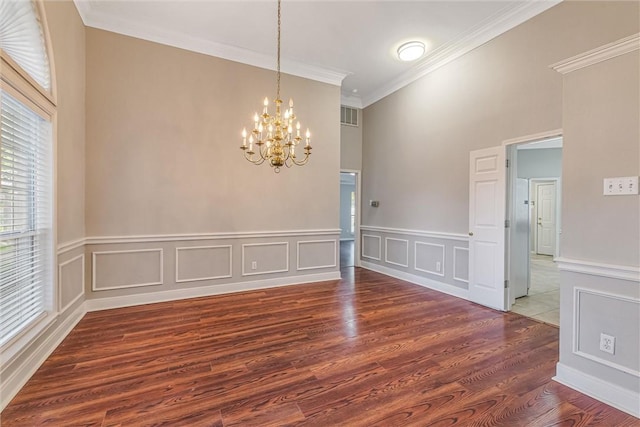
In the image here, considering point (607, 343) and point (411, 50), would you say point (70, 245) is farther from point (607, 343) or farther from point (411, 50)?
point (411, 50)

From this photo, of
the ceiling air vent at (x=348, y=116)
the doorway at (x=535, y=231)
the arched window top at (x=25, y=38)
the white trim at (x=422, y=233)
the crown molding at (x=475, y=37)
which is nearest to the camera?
the arched window top at (x=25, y=38)

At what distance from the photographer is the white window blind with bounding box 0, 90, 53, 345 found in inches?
81.6

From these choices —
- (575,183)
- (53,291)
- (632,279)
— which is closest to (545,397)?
(632,279)

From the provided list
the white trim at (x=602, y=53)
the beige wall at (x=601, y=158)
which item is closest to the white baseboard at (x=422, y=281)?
the beige wall at (x=601, y=158)

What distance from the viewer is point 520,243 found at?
429 cm

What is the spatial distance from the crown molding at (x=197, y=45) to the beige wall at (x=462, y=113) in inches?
58.5

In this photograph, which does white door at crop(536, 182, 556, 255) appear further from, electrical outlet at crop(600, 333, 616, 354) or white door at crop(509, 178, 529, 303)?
electrical outlet at crop(600, 333, 616, 354)

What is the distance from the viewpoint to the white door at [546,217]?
8.09 metres

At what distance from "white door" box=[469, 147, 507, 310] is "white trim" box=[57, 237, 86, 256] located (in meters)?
4.79

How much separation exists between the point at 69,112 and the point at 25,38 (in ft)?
2.95

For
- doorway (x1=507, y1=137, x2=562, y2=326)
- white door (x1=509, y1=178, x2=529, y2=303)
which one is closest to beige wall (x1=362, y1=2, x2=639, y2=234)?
doorway (x1=507, y1=137, x2=562, y2=326)

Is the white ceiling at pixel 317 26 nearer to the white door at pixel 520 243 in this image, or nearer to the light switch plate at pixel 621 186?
the white door at pixel 520 243

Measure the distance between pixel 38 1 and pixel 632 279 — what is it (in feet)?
15.7

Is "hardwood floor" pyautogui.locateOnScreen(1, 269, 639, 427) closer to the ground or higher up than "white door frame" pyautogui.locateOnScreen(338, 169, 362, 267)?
closer to the ground
